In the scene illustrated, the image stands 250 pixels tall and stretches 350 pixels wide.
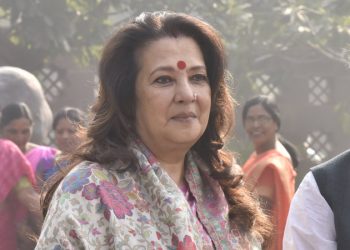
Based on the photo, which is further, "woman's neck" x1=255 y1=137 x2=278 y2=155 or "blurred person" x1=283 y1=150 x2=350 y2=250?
"woman's neck" x1=255 y1=137 x2=278 y2=155

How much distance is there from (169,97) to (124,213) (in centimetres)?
37

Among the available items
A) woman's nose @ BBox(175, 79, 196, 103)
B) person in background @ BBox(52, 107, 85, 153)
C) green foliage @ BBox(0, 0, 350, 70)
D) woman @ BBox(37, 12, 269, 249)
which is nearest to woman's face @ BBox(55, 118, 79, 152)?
person in background @ BBox(52, 107, 85, 153)

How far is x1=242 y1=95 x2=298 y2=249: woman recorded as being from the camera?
609cm

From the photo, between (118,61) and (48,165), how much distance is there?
3.65m

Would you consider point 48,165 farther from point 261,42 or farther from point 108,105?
point 261,42

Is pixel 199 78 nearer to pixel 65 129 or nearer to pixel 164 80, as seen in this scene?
pixel 164 80

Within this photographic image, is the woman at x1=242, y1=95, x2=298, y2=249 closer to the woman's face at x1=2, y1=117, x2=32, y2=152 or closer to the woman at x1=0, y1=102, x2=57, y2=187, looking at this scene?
the woman at x1=0, y1=102, x2=57, y2=187

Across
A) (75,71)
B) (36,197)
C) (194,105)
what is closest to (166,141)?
(194,105)

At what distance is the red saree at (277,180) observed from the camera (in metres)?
6.09

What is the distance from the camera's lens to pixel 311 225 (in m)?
3.16

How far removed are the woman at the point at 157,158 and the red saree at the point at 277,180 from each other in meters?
2.77

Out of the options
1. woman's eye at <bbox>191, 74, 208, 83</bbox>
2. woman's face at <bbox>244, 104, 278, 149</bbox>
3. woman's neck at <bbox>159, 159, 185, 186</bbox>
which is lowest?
woman's face at <bbox>244, 104, 278, 149</bbox>

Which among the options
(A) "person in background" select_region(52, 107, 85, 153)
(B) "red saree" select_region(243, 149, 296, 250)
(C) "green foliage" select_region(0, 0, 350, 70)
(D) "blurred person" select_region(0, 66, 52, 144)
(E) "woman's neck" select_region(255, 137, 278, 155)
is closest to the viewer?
(B) "red saree" select_region(243, 149, 296, 250)

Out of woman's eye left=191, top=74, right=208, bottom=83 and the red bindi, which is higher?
the red bindi
